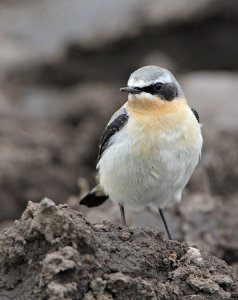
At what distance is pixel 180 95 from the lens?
8727mm

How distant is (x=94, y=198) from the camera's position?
10.1 meters

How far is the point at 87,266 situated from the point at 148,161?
2.91m

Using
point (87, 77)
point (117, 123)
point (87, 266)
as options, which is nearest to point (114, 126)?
point (117, 123)

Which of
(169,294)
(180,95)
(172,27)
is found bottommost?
(169,294)

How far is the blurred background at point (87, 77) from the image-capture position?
40.8ft

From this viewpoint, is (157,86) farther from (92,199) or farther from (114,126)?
(92,199)

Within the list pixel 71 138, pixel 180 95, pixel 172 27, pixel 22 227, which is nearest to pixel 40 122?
pixel 71 138

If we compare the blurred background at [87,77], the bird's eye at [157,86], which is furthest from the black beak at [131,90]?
the blurred background at [87,77]

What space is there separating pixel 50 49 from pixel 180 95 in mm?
8336

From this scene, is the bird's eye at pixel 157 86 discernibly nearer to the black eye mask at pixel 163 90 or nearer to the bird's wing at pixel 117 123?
the black eye mask at pixel 163 90

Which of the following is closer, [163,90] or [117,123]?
[163,90]

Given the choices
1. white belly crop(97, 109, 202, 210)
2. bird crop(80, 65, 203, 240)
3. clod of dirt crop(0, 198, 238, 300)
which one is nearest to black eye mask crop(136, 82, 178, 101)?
bird crop(80, 65, 203, 240)

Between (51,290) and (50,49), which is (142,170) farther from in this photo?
(50,49)

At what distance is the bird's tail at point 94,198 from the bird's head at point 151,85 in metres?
1.94
